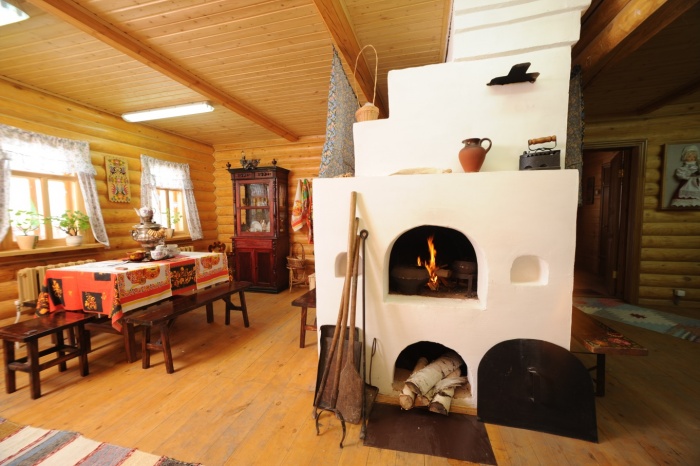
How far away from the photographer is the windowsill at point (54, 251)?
8.89 ft

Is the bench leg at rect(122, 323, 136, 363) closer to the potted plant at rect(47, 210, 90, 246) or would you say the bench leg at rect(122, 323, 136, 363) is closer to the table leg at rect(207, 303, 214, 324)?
the table leg at rect(207, 303, 214, 324)

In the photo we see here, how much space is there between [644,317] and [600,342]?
2.44 metres

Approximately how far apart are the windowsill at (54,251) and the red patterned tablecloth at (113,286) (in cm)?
84

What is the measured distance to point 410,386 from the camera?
1794mm

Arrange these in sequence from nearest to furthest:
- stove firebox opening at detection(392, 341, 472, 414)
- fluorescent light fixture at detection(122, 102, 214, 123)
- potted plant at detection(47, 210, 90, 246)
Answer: stove firebox opening at detection(392, 341, 472, 414), potted plant at detection(47, 210, 90, 246), fluorescent light fixture at detection(122, 102, 214, 123)

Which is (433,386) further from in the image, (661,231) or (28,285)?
(661,231)

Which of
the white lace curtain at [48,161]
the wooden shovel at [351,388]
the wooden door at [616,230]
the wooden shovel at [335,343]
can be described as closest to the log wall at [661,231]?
the wooden door at [616,230]

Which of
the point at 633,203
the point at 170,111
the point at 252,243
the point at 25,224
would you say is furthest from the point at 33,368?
the point at 633,203

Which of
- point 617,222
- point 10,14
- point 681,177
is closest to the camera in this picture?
point 10,14

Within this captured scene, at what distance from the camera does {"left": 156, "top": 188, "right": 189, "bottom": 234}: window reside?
453 centimetres

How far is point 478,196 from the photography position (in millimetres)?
1661

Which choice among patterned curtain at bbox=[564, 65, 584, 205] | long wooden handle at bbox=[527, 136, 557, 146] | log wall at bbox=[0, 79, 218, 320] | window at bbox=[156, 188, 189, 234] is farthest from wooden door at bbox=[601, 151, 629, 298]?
window at bbox=[156, 188, 189, 234]

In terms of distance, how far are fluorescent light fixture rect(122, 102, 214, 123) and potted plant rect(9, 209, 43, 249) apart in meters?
1.57

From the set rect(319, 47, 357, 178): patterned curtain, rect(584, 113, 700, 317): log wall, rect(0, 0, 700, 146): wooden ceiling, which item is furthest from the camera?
rect(584, 113, 700, 317): log wall
